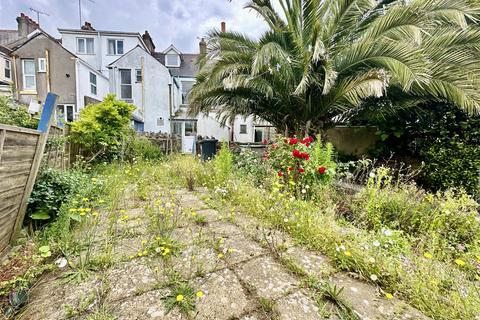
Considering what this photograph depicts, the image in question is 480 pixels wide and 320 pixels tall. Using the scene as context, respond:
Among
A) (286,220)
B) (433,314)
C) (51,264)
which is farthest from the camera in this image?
(286,220)

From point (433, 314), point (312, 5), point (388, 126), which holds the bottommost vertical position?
point (433, 314)

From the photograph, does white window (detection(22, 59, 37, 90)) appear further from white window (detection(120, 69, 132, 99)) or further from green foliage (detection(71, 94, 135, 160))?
green foliage (detection(71, 94, 135, 160))

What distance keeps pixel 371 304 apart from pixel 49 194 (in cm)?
322

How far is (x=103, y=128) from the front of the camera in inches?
237

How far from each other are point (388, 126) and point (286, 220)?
184 inches

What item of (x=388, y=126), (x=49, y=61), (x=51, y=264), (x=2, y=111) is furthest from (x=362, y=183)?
(x=49, y=61)

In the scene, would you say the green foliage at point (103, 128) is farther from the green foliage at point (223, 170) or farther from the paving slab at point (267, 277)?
the paving slab at point (267, 277)

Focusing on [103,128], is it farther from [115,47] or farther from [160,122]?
[115,47]

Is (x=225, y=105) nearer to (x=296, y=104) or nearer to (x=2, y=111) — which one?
(x=296, y=104)

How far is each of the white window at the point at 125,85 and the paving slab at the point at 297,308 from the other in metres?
15.6

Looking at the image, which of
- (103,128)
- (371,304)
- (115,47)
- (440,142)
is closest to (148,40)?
(115,47)

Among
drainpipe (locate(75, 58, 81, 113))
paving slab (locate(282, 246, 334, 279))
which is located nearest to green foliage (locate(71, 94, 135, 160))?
paving slab (locate(282, 246, 334, 279))

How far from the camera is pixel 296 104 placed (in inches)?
216

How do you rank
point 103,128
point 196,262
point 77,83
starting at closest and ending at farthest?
point 196,262 < point 103,128 < point 77,83
